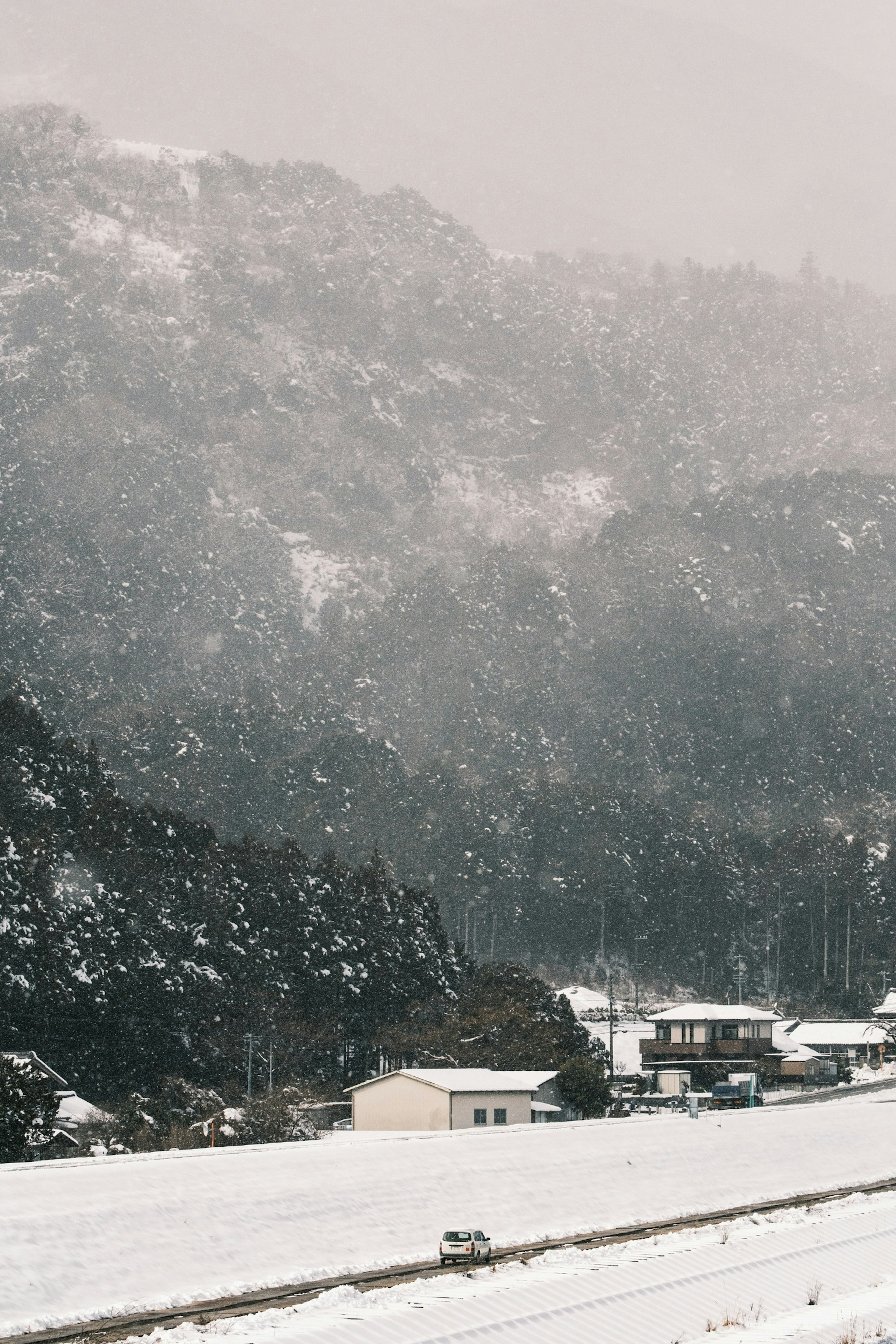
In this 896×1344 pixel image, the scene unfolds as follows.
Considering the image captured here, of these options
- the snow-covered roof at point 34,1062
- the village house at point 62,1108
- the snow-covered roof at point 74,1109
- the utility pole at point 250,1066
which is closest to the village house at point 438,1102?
the village house at point 62,1108

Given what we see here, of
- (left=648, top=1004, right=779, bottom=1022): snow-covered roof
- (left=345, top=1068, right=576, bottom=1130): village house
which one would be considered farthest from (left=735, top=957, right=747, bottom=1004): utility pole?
(left=345, top=1068, right=576, bottom=1130): village house

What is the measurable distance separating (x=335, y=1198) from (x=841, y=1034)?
Result: 354ft

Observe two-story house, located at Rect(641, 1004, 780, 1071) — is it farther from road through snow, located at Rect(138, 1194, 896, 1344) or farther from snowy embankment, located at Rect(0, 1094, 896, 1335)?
road through snow, located at Rect(138, 1194, 896, 1344)

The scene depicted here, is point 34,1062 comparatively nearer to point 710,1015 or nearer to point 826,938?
point 710,1015

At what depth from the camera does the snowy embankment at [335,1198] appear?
3831cm

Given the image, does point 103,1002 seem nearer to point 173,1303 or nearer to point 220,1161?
point 220,1161

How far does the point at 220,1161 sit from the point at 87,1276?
1101 cm

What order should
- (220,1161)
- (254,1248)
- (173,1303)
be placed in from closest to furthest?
(173,1303) → (254,1248) → (220,1161)

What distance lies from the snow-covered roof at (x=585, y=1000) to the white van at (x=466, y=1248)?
388 feet

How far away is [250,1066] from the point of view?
326 ft

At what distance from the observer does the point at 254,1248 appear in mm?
42719

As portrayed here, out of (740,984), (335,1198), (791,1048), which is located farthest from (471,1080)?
(740,984)

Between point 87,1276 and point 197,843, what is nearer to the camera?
point 87,1276

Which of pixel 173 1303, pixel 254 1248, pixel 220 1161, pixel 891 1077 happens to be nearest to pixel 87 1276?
pixel 173 1303
